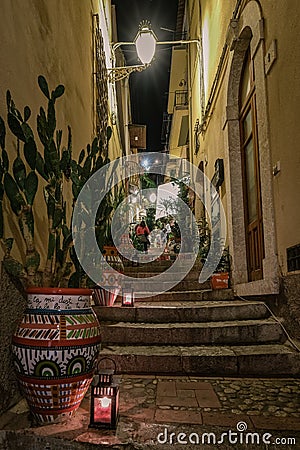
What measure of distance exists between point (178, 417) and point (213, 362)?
869mm

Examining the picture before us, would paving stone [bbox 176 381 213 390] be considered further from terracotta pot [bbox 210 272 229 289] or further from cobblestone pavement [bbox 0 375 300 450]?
terracotta pot [bbox 210 272 229 289]

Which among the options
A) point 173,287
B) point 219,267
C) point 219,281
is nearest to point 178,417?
point 173,287

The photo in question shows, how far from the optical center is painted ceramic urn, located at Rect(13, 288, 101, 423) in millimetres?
1908

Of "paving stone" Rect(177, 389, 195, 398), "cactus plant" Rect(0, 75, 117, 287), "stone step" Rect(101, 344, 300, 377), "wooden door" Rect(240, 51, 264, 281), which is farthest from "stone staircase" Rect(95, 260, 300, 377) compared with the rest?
"wooden door" Rect(240, 51, 264, 281)

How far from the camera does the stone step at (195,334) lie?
11.1ft

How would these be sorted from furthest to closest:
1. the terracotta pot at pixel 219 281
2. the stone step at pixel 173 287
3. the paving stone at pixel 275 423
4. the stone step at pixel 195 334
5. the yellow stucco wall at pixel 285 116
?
the terracotta pot at pixel 219 281 < the stone step at pixel 173 287 < the stone step at pixel 195 334 < the yellow stucco wall at pixel 285 116 < the paving stone at pixel 275 423

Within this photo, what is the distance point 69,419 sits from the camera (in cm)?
205

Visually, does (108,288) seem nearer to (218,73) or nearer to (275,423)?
(275,423)

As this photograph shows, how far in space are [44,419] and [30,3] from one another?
8.96ft

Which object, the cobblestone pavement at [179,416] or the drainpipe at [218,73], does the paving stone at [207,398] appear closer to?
the cobblestone pavement at [179,416]

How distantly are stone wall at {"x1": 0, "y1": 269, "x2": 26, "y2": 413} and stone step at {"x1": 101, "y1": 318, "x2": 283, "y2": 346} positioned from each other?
1.20 metres

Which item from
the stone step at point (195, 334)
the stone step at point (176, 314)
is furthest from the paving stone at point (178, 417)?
the stone step at point (176, 314)

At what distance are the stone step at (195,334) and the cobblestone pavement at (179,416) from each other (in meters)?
0.57

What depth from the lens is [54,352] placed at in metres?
1.91
